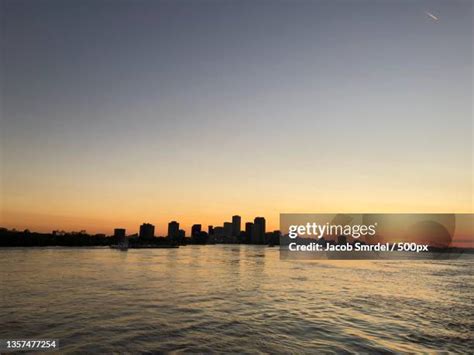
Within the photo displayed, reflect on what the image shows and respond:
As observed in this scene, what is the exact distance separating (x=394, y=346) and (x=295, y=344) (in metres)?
5.58

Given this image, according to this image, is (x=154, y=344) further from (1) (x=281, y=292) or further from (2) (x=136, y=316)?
(1) (x=281, y=292)

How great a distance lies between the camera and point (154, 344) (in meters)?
20.0

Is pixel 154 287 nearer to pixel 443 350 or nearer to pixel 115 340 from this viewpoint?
pixel 115 340

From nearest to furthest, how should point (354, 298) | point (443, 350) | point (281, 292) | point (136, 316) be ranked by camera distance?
point (443, 350) → point (136, 316) → point (354, 298) → point (281, 292)

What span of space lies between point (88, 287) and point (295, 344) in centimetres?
3123

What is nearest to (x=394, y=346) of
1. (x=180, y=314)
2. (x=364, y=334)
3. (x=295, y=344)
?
(x=364, y=334)

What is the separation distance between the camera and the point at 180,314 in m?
28.3

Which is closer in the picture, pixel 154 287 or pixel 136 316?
pixel 136 316

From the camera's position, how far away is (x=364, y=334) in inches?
889

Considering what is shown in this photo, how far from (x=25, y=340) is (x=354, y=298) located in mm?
30595

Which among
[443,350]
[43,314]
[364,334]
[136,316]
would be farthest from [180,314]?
[443,350]

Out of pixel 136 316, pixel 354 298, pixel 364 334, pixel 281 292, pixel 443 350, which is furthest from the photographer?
pixel 281 292

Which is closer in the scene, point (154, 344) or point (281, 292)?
point (154, 344)

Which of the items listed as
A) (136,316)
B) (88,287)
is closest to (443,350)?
(136,316)
